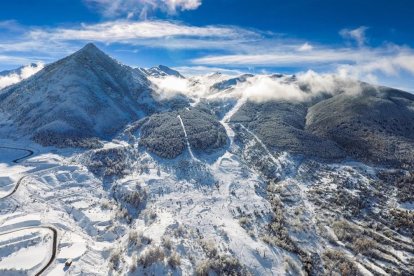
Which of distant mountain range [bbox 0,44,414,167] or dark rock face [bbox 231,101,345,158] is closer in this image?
dark rock face [bbox 231,101,345,158]

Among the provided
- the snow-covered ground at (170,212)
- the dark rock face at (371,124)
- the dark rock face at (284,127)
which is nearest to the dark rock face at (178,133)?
the snow-covered ground at (170,212)

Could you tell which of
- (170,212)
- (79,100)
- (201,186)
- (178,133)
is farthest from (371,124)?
(79,100)

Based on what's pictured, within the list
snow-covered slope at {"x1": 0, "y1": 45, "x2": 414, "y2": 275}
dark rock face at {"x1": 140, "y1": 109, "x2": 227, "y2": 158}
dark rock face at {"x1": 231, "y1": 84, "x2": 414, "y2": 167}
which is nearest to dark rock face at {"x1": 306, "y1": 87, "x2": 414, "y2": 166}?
dark rock face at {"x1": 231, "y1": 84, "x2": 414, "y2": 167}

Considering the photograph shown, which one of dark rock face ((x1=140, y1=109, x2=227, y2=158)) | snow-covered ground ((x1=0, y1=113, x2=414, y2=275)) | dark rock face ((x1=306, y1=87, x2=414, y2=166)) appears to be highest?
dark rock face ((x1=306, y1=87, x2=414, y2=166))

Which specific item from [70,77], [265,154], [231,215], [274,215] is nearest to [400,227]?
[274,215]

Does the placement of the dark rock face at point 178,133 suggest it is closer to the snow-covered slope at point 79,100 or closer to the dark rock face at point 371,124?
the snow-covered slope at point 79,100

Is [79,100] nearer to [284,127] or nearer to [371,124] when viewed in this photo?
[284,127]

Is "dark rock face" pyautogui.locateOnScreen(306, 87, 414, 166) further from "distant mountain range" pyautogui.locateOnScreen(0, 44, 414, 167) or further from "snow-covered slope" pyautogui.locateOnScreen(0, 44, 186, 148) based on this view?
"snow-covered slope" pyautogui.locateOnScreen(0, 44, 186, 148)

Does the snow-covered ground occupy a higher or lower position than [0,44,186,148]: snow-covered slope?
lower
